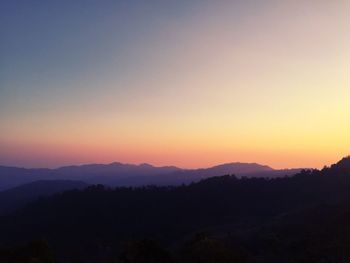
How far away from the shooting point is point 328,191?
10162 cm

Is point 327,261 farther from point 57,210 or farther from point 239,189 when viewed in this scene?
point 57,210

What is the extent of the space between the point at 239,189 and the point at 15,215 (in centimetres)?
6106

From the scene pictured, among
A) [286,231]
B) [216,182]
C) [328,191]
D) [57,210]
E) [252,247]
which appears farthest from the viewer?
[216,182]

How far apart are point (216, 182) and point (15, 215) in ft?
185

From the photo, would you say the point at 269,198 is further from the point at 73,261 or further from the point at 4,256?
the point at 4,256

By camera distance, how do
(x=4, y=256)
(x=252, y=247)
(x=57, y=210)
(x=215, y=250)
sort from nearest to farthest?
(x=215, y=250)
(x=4, y=256)
(x=252, y=247)
(x=57, y=210)

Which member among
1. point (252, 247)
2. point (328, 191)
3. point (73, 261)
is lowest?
point (73, 261)

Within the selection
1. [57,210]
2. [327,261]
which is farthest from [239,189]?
[327,261]

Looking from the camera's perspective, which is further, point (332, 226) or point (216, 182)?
point (216, 182)

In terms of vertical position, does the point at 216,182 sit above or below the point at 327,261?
above

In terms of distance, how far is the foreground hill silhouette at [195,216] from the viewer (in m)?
61.0

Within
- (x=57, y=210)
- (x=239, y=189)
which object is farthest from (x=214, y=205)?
(x=57, y=210)

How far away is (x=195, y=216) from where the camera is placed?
109 m

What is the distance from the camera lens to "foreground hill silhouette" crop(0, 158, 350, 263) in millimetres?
60969
